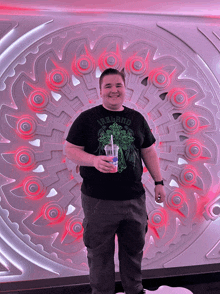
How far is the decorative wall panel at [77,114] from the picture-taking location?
1.65 m

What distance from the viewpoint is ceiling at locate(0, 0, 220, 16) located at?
64.0 inches

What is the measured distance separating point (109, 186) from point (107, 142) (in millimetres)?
254

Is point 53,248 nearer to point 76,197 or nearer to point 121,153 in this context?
point 76,197

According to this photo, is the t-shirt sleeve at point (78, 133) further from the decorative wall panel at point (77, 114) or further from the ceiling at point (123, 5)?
the ceiling at point (123, 5)

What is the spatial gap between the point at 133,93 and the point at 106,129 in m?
0.61

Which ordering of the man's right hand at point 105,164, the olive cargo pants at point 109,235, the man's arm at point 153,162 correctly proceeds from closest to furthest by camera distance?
the man's right hand at point 105,164 → the olive cargo pants at point 109,235 → the man's arm at point 153,162

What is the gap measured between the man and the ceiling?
753mm

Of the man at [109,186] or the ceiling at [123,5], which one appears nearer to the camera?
the man at [109,186]

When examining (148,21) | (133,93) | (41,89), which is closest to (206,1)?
(148,21)

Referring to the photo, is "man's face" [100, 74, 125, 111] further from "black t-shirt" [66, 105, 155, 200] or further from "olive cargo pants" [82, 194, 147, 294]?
"olive cargo pants" [82, 194, 147, 294]

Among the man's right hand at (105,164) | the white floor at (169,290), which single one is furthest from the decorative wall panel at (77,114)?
the man's right hand at (105,164)

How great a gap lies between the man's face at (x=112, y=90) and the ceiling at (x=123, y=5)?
30.2 inches

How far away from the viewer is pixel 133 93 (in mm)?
1738

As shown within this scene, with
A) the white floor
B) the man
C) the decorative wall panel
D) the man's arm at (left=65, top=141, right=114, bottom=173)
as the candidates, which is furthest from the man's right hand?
the white floor
